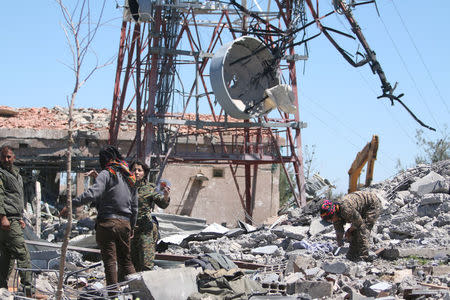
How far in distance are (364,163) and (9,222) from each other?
585 inches

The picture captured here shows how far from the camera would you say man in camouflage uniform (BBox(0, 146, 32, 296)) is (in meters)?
8.42

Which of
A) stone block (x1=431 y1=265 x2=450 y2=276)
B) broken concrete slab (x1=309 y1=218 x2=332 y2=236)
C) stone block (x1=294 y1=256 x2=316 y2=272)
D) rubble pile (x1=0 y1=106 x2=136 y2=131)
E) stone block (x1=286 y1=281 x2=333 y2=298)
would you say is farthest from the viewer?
rubble pile (x1=0 y1=106 x2=136 y2=131)

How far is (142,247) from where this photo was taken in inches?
347

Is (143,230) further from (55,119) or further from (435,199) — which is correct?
(55,119)

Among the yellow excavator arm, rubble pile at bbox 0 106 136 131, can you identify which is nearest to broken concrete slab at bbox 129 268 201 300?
the yellow excavator arm

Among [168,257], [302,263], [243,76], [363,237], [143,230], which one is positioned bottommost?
[168,257]

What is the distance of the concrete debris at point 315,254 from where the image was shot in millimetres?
8016

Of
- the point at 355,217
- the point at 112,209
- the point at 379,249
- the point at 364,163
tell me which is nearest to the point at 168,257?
the point at 379,249

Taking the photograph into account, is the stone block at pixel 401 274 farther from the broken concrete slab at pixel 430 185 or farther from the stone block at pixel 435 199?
the broken concrete slab at pixel 430 185

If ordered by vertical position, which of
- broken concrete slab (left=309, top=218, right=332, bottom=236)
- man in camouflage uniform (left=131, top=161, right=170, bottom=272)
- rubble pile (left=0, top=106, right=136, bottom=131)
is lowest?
broken concrete slab (left=309, top=218, right=332, bottom=236)

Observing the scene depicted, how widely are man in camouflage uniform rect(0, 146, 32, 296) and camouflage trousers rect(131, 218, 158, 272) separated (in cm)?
134

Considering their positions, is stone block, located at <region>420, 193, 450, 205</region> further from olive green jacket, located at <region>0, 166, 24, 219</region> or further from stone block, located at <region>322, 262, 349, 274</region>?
olive green jacket, located at <region>0, 166, 24, 219</region>

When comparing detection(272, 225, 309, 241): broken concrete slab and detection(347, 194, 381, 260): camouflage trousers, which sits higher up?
detection(347, 194, 381, 260): camouflage trousers

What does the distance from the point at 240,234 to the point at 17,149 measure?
1208cm
